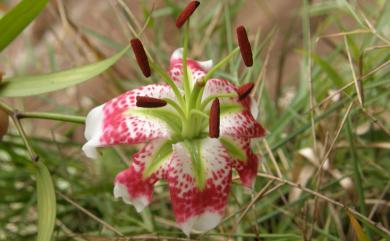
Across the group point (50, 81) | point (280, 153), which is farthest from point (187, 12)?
point (280, 153)

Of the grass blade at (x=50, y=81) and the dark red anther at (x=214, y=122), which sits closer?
the dark red anther at (x=214, y=122)

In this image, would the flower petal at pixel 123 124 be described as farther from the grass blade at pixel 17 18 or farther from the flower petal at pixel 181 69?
the grass blade at pixel 17 18

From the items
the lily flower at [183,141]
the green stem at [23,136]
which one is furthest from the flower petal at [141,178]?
the green stem at [23,136]

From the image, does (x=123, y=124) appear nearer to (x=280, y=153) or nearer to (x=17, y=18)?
(x=17, y=18)

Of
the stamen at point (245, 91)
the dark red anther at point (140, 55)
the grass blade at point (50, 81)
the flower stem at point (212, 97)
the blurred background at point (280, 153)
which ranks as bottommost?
the blurred background at point (280, 153)

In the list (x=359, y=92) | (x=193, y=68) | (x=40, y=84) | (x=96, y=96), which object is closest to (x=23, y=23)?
(x=40, y=84)

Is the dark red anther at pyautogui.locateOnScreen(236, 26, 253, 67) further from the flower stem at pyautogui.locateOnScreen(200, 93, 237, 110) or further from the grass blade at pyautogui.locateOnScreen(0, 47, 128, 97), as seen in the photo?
the grass blade at pyautogui.locateOnScreen(0, 47, 128, 97)
